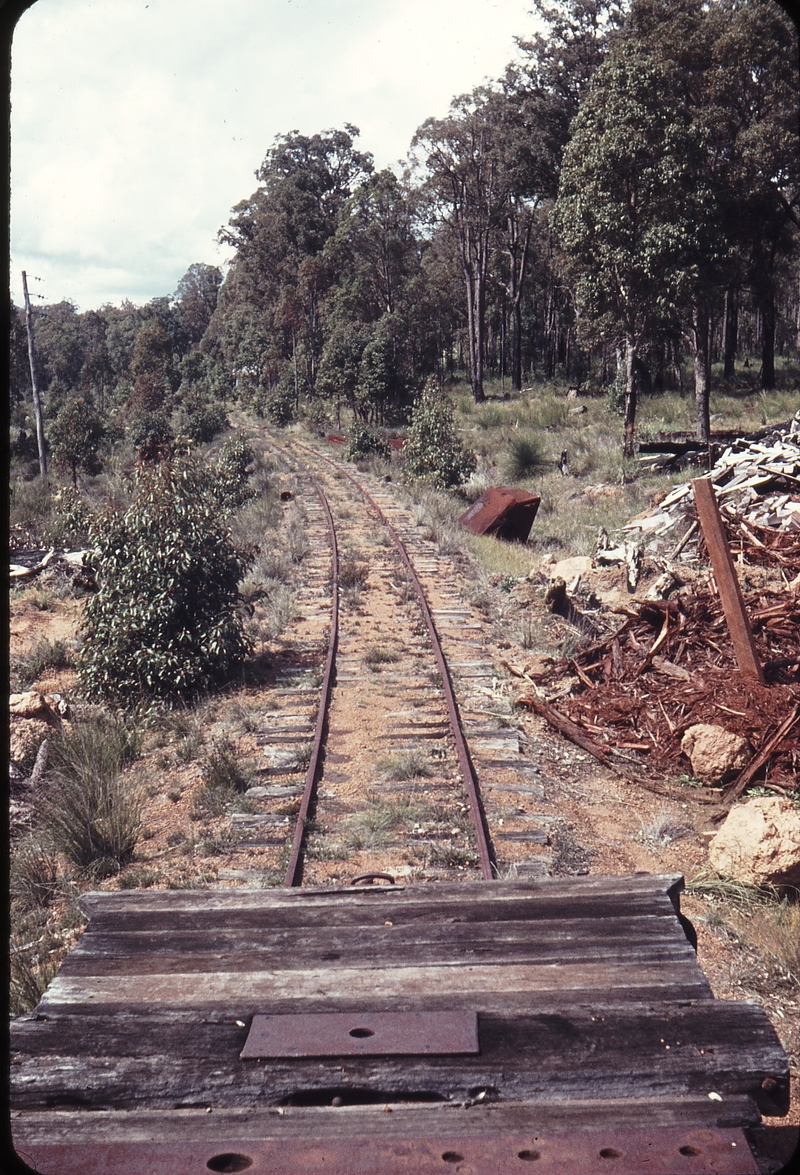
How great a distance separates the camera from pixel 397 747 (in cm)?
786

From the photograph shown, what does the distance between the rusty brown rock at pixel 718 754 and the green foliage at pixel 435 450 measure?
16829mm

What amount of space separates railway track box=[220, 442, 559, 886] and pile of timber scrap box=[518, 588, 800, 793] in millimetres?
821

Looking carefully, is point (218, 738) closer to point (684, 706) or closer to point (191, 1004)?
point (684, 706)

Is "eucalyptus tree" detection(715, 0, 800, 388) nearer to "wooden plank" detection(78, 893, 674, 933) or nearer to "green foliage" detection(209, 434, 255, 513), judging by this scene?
"green foliage" detection(209, 434, 255, 513)

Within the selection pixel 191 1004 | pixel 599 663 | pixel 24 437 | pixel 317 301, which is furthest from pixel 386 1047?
pixel 317 301

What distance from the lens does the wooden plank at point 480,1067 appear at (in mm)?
2510

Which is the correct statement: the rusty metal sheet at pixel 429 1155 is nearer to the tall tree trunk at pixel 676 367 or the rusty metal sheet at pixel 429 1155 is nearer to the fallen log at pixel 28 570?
Result: the fallen log at pixel 28 570

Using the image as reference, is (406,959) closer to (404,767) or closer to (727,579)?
(404,767)

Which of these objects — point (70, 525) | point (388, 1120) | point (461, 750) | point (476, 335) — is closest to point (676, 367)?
point (476, 335)

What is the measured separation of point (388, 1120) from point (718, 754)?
5520mm

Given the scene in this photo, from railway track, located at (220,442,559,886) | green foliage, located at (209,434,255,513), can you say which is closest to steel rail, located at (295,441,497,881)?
railway track, located at (220,442,559,886)

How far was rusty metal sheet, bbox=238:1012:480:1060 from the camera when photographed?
2619 mm

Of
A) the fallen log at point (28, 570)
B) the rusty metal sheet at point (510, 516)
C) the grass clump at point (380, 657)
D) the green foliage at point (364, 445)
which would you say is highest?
the green foliage at point (364, 445)

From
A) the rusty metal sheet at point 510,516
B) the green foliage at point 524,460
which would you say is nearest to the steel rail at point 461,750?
the rusty metal sheet at point 510,516
